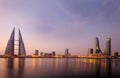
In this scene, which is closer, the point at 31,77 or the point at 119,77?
the point at 31,77

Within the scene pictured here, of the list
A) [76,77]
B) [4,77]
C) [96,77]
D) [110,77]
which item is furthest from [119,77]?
[4,77]

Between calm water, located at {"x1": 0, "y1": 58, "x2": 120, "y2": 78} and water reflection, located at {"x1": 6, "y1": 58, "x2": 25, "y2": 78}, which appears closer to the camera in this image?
water reflection, located at {"x1": 6, "y1": 58, "x2": 25, "y2": 78}

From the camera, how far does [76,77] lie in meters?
48.3

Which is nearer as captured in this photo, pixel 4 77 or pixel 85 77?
pixel 4 77

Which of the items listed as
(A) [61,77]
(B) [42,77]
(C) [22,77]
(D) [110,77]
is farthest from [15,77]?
(D) [110,77]

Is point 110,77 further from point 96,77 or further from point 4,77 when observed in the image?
point 4,77

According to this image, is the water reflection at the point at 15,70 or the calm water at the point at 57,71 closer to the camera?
the water reflection at the point at 15,70

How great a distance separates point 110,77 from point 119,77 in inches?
85.8

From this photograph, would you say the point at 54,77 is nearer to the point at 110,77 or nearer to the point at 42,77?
the point at 42,77

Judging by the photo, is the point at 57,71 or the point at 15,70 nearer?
the point at 57,71

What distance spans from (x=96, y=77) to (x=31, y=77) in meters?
15.7

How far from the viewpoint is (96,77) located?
4928 cm

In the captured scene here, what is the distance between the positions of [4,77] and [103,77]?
23843mm

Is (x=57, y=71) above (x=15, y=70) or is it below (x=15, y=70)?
below
